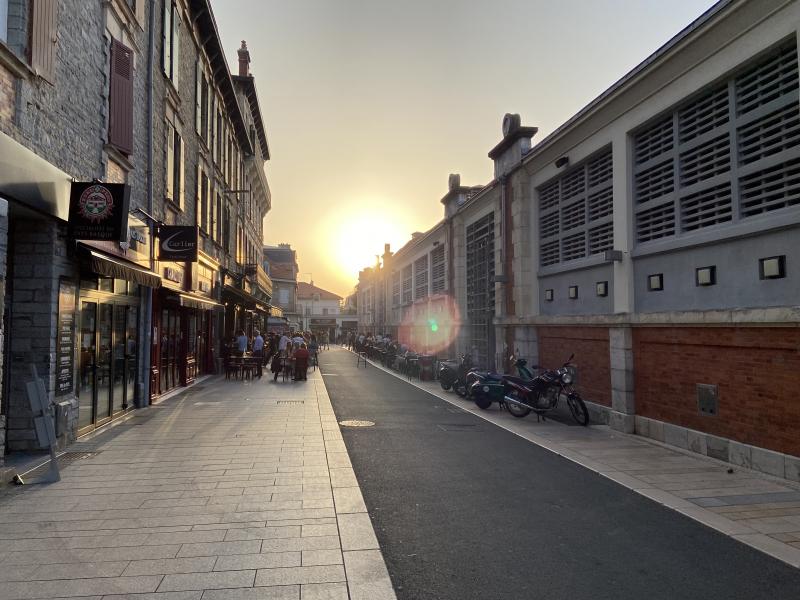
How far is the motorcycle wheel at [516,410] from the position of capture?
12.0 m

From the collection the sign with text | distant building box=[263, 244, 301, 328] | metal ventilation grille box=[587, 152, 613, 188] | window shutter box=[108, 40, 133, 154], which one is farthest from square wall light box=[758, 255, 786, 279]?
distant building box=[263, 244, 301, 328]

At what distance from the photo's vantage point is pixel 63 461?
24.2 feet

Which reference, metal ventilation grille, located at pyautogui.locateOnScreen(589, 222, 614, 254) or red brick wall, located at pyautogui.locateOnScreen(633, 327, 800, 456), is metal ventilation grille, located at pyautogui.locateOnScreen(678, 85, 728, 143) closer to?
metal ventilation grille, located at pyautogui.locateOnScreen(589, 222, 614, 254)

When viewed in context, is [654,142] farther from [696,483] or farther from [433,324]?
[433,324]

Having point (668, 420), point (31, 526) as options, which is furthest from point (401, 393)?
point (31, 526)

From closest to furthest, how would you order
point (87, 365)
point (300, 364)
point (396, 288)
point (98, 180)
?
point (98, 180)
point (87, 365)
point (300, 364)
point (396, 288)

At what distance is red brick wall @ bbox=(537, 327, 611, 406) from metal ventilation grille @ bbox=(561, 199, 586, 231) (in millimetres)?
2439

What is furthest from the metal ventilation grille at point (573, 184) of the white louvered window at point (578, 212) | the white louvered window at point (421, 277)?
the white louvered window at point (421, 277)

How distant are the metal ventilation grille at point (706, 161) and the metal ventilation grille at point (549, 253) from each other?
4942 mm

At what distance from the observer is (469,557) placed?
176 inches

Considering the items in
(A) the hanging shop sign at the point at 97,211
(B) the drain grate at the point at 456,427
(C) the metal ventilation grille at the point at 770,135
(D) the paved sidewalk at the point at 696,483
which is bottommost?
(D) the paved sidewalk at the point at 696,483

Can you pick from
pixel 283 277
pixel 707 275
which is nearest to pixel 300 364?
pixel 707 275

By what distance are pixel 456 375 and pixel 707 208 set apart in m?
9.63

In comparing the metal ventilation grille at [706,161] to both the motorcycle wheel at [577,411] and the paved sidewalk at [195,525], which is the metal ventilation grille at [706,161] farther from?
the paved sidewalk at [195,525]
